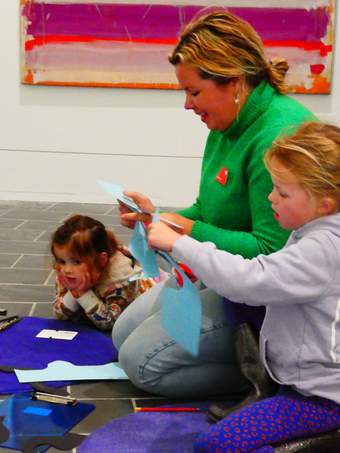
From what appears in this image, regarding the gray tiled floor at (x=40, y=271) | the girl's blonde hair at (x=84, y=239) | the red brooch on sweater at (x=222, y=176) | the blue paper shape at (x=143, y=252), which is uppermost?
the red brooch on sweater at (x=222, y=176)

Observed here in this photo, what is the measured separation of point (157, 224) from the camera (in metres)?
1.54

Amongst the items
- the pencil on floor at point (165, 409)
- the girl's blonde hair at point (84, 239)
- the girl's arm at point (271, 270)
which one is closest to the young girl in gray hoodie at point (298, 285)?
the girl's arm at point (271, 270)

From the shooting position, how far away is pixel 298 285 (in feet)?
4.63

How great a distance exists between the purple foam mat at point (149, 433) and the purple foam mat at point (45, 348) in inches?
12.3

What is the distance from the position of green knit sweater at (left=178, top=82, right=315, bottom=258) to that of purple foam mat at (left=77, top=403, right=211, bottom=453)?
1.37 feet

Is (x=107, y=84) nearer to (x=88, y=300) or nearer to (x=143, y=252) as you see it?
(x=88, y=300)

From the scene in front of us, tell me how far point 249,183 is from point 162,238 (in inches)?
14.5

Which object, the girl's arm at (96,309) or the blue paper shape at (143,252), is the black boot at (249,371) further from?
the girl's arm at (96,309)

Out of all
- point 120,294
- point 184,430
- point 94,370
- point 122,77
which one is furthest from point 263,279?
point 122,77

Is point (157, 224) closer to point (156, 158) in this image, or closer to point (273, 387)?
point (273, 387)

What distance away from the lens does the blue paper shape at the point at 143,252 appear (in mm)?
1691

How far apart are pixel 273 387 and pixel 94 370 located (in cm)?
63

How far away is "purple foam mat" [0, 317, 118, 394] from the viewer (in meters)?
2.08

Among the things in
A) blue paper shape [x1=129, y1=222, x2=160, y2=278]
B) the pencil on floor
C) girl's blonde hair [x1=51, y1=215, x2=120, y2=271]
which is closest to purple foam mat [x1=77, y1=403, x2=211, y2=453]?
the pencil on floor
